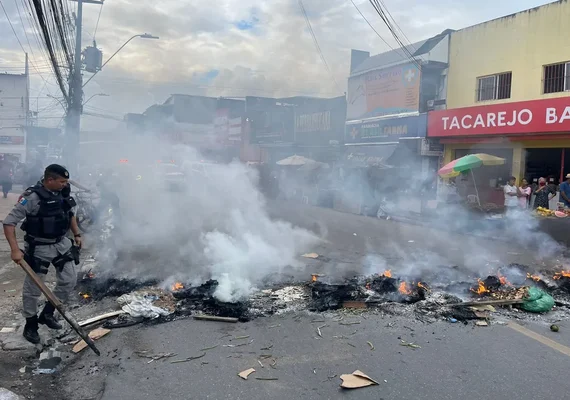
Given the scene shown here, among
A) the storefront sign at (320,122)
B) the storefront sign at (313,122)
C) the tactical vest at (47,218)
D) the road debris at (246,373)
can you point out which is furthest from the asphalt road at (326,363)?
the storefront sign at (313,122)

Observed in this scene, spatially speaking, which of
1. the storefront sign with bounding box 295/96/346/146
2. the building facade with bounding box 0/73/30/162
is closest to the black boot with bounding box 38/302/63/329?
the storefront sign with bounding box 295/96/346/146

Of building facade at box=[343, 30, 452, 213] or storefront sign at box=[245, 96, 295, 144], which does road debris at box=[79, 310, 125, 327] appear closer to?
building facade at box=[343, 30, 452, 213]

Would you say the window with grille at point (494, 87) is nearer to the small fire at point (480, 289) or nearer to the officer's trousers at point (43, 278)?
the small fire at point (480, 289)

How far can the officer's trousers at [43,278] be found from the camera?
412 centimetres

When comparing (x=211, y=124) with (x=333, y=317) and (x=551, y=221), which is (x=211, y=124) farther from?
(x=333, y=317)

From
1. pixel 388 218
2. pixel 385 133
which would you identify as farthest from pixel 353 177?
pixel 388 218

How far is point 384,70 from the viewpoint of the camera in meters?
20.8

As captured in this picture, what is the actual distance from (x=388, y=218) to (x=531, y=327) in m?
10.5

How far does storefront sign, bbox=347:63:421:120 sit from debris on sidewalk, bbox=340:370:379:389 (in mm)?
16833

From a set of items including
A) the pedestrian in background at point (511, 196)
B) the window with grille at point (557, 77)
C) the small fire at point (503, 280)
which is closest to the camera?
the small fire at point (503, 280)

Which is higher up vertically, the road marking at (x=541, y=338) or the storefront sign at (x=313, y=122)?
the storefront sign at (x=313, y=122)

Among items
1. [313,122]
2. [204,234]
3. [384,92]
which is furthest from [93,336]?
[313,122]

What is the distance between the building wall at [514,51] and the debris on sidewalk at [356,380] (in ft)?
45.8

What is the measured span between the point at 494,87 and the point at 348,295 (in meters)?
13.9
